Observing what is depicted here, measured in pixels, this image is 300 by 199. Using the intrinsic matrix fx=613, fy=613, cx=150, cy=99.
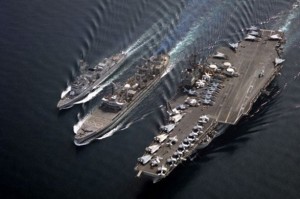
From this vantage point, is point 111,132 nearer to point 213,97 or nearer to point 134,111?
point 134,111

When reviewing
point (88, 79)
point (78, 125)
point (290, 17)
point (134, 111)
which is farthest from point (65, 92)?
point (290, 17)

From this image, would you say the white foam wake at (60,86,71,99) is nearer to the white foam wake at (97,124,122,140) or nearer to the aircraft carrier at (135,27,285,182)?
the white foam wake at (97,124,122,140)

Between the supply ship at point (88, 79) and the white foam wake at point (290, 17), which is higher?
the supply ship at point (88, 79)

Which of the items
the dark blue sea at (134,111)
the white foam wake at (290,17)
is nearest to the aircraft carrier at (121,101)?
the dark blue sea at (134,111)

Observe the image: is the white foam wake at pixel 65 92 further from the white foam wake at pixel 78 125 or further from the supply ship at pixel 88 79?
the white foam wake at pixel 78 125

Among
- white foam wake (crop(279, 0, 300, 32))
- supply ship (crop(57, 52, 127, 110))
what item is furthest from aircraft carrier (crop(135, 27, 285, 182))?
supply ship (crop(57, 52, 127, 110))

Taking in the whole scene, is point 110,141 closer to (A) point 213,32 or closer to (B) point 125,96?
(B) point 125,96

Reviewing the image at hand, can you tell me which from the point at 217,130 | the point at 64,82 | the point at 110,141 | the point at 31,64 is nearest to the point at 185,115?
the point at 217,130
